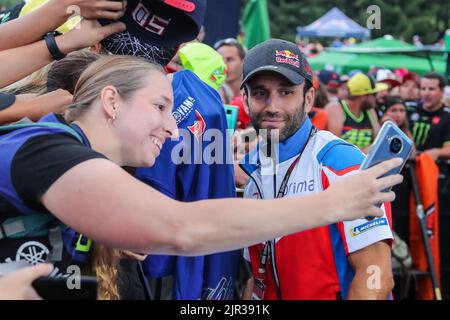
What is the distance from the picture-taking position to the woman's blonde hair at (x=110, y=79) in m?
2.24

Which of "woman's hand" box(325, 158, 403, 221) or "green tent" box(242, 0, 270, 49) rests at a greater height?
"woman's hand" box(325, 158, 403, 221)

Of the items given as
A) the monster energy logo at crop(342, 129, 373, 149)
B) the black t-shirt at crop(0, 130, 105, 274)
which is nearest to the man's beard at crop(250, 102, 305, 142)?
the black t-shirt at crop(0, 130, 105, 274)

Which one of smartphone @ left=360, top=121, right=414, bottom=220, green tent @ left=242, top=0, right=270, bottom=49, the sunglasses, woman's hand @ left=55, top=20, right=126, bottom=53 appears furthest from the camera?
green tent @ left=242, top=0, right=270, bottom=49

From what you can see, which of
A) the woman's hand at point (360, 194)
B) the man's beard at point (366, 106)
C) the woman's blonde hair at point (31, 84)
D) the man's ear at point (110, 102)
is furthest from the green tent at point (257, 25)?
the woman's hand at point (360, 194)

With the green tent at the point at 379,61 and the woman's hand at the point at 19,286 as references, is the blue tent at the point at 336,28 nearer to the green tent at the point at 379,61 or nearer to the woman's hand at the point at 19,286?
the green tent at the point at 379,61

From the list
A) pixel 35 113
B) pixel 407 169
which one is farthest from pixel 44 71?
pixel 407 169

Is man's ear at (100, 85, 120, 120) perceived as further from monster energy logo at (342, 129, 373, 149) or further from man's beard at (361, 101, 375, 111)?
man's beard at (361, 101, 375, 111)

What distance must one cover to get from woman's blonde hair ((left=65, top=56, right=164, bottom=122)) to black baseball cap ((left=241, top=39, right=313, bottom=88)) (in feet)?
2.83

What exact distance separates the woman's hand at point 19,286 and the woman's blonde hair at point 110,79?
0.68 meters

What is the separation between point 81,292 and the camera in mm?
1855

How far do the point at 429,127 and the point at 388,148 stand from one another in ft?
22.6

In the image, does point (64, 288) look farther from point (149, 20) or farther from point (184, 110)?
point (184, 110)

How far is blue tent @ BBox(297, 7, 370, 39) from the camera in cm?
2394

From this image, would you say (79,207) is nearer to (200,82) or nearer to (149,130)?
(149,130)
